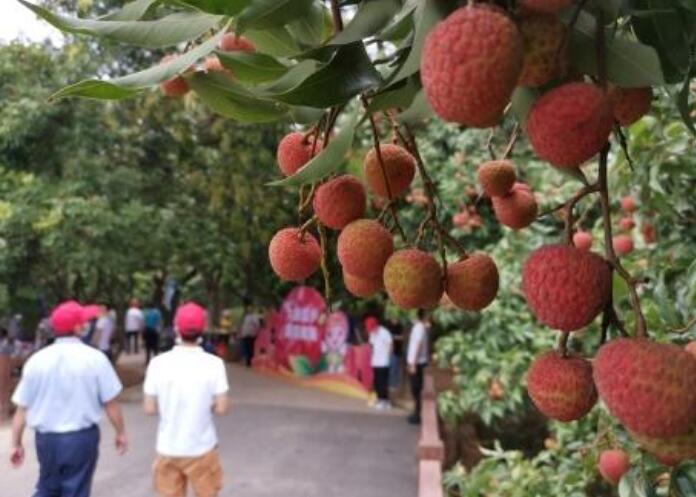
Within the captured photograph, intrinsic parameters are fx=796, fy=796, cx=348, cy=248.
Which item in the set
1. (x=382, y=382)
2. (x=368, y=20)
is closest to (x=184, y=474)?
(x=368, y=20)

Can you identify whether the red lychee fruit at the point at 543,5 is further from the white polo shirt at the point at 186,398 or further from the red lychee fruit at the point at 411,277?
the white polo shirt at the point at 186,398

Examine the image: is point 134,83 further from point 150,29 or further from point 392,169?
point 392,169

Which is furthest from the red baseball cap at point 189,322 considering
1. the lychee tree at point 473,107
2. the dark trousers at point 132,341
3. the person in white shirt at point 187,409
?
the dark trousers at point 132,341

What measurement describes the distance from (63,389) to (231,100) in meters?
3.06

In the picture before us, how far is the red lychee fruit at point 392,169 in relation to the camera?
1.00 m

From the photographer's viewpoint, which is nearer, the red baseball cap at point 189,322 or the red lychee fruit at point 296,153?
the red lychee fruit at point 296,153

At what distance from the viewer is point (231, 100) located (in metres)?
0.91

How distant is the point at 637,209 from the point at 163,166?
26.6ft

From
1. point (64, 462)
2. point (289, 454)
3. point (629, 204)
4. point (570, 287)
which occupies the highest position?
point (629, 204)

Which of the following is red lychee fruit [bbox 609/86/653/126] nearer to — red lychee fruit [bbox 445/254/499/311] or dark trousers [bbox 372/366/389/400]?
red lychee fruit [bbox 445/254/499/311]

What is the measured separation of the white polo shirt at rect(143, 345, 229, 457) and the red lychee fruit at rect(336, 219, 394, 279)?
294 centimetres

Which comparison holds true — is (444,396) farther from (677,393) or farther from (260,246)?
(260,246)

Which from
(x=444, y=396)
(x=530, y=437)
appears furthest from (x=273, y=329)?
(x=444, y=396)

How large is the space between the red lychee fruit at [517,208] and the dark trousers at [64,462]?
10.2 ft
